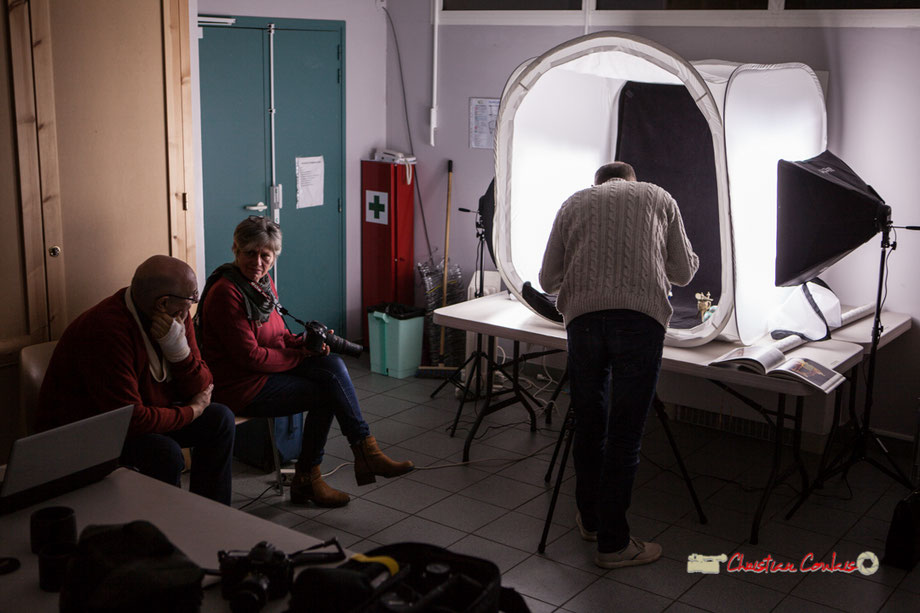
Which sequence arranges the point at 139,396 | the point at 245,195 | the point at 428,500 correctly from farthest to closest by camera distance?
1. the point at 245,195
2. the point at 428,500
3. the point at 139,396

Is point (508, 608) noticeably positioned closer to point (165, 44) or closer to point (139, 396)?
point (139, 396)

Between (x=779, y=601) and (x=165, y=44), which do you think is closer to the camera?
(x=779, y=601)

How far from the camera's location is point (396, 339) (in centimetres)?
575

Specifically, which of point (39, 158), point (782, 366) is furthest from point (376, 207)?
Answer: point (782, 366)

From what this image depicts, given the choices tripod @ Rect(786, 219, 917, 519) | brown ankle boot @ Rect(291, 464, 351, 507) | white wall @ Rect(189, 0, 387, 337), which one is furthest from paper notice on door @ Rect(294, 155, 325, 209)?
tripod @ Rect(786, 219, 917, 519)

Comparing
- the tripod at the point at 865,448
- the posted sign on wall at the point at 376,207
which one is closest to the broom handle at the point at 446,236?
the posted sign on wall at the point at 376,207

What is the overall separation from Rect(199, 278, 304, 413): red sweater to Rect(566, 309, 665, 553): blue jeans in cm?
128

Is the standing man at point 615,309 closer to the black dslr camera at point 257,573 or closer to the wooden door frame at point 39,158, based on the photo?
the black dslr camera at point 257,573

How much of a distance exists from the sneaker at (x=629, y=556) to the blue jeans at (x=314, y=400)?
1141 mm

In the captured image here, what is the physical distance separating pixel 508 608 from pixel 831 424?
131 inches

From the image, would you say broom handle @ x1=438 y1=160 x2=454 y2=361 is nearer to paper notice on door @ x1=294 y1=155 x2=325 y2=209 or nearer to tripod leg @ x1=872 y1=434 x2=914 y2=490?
paper notice on door @ x1=294 y1=155 x2=325 y2=209

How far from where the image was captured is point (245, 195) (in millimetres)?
5496

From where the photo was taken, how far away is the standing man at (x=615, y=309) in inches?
127

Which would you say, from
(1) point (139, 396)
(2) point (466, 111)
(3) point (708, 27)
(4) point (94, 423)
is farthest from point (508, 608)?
(2) point (466, 111)
